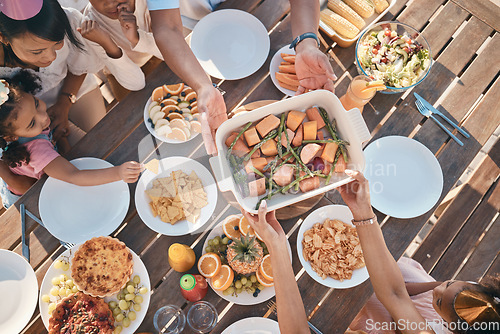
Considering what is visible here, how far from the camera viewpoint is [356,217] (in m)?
1.51

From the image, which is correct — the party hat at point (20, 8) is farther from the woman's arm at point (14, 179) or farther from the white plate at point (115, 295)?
the white plate at point (115, 295)

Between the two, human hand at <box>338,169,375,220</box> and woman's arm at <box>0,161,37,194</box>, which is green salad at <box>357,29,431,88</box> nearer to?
human hand at <box>338,169,375,220</box>

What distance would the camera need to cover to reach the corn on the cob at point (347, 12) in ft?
6.31

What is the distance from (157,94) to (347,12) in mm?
1211

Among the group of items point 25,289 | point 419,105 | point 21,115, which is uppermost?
point 419,105

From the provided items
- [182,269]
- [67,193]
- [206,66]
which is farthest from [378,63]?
[67,193]

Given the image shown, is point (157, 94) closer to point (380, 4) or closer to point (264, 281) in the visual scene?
point (264, 281)

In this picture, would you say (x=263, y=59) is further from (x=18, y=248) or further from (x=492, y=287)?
(x=18, y=248)

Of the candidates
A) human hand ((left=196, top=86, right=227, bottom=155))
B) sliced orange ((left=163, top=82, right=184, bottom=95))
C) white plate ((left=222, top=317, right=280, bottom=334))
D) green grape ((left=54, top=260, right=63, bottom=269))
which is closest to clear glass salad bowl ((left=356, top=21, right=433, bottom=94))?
human hand ((left=196, top=86, right=227, bottom=155))

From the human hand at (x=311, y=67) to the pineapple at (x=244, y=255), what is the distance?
0.84 meters

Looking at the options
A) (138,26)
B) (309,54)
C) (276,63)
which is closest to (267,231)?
(309,54)

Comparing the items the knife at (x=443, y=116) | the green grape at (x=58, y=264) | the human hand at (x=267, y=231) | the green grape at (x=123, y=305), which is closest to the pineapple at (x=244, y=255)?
the human hand at (x=267, y=231)

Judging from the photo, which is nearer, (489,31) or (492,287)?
(492,287)

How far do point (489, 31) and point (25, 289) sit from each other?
9.95ft
